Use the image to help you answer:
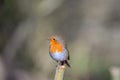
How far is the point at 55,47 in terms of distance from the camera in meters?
3.62

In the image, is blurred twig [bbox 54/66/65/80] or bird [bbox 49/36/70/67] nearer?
blurred twig [bbox 54/66/65/80]

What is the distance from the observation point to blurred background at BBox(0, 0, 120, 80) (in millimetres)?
9234

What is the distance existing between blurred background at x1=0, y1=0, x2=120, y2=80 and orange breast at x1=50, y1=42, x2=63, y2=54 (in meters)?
4.76

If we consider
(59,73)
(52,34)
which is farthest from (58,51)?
(52,34)

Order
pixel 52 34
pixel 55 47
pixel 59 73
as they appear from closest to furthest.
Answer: pixel 59 73 < pixel 55 47 < pixel 52 34

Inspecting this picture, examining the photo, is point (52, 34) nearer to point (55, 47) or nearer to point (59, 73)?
point (55, 47)

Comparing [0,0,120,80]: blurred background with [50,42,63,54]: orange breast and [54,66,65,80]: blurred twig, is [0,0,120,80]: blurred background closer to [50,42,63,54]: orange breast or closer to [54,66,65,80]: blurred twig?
A: [50,42,63,54]: orange breast

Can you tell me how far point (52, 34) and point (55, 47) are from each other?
673 cm

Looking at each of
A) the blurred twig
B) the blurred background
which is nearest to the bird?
the blurred twig

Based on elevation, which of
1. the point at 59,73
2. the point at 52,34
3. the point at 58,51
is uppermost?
the point at 52,34

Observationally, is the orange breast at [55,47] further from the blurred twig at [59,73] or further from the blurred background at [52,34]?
the blurred background at [52,34]

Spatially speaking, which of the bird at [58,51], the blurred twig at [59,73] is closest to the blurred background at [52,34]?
the bird at [58,51]

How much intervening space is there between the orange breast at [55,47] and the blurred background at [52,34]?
4.76 meters

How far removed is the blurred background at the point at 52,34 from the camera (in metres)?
9.23
